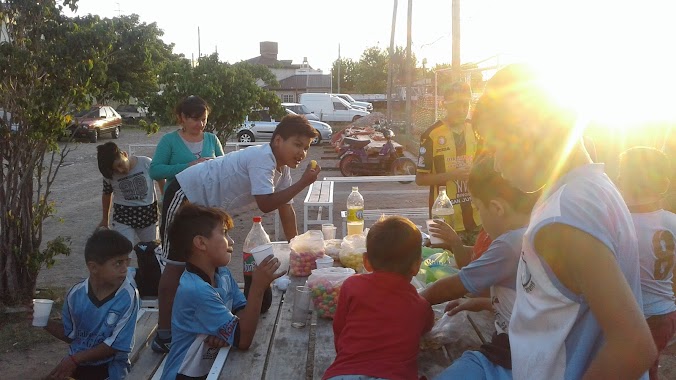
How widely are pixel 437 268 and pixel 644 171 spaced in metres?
1.19

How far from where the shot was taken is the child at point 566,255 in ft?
4.42

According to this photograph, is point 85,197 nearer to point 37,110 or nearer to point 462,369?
point 37,110

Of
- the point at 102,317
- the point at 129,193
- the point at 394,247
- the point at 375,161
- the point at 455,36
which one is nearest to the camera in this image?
the point at 394,247

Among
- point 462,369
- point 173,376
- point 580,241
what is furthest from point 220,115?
point 580,241

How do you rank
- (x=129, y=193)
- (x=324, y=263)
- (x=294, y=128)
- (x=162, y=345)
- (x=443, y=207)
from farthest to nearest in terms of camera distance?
(x=129, y=193) < (x=443, y=207) < (x=294, y=128) < (x=324, y=263) < (x=162, y=345)

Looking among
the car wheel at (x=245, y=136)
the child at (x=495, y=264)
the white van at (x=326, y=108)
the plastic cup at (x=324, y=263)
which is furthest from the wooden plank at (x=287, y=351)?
the white van at (x=326, y=108)

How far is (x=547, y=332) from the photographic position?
1514 mm

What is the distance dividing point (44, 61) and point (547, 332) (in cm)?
540

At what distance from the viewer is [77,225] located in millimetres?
11266

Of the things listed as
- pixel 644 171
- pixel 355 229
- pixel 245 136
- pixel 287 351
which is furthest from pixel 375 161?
pixel 287 351

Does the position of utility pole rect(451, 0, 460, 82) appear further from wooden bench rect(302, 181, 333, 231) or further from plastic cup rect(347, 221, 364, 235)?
plastic cup rect(347, 221, 364, 235)

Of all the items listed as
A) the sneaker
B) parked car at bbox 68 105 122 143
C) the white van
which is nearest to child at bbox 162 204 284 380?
the sneaker

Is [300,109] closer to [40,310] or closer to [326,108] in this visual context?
[326,108]

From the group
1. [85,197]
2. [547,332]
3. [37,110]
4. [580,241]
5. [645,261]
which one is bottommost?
[85,197]
